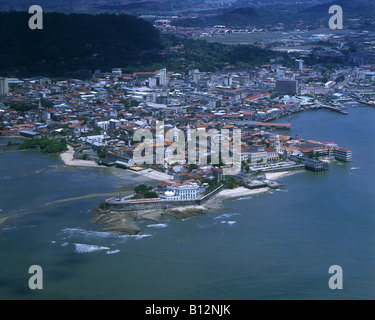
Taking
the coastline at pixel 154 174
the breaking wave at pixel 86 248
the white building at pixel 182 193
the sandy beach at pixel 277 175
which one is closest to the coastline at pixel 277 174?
the sandy beach at pixel 277 175

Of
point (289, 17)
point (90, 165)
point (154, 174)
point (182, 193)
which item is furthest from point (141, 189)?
point (289, 17)

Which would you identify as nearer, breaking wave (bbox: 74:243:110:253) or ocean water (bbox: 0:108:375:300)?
ocean water (bbox: 0:108:375:300)

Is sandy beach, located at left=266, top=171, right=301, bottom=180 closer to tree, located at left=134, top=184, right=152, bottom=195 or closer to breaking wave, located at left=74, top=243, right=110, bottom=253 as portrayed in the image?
tree, located at left=134, top=184, right=152, bottom=195

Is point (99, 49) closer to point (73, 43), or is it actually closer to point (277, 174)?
point (73, 43)

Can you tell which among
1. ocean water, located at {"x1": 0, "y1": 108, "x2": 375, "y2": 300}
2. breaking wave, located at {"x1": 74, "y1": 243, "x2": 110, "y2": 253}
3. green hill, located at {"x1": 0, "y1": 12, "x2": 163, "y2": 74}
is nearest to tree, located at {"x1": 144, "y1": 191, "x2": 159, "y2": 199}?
ocean water, located at {"x1": 0, "y1": 108, "x2": 375, "y2": 300}

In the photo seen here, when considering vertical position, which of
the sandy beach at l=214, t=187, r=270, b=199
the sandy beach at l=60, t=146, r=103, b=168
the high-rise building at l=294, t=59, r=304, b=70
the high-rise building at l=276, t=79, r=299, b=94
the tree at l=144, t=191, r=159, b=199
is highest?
the high-rise building at l=294, t=59, r=304, b=70

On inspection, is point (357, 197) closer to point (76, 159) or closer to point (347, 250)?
point (347, 250)

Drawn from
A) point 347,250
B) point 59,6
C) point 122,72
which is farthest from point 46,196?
point 59,6

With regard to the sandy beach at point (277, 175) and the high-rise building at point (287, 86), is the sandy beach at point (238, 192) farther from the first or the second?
the high-rise building at point (287, 86)
